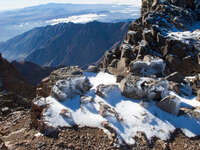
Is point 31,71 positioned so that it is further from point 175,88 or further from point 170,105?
point 170,105

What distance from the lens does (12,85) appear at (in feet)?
82.5

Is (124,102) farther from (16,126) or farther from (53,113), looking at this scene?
(16,126)

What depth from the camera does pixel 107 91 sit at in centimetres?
1053

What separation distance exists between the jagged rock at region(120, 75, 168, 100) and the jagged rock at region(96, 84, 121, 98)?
1.38ft

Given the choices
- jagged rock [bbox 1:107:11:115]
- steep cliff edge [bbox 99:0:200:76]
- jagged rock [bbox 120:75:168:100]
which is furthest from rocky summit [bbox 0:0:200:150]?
steep cliff edge [bbox 99:0:200:76]

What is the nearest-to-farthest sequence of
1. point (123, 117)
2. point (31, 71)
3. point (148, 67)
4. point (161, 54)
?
point (123, 117) < point (148, 67) < point (161, 54) < point (31, 71)

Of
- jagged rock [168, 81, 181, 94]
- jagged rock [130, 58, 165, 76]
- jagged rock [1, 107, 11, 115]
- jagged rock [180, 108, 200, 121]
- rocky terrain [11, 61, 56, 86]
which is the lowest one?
rocky terrain [11, 61, 56, 86]

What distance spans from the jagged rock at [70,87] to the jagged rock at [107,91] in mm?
944

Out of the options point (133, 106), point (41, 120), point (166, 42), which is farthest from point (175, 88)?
point (166, 42)

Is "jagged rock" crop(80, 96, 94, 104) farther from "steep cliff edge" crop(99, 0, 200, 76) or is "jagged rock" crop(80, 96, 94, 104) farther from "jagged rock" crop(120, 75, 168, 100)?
"steep cliff edge" crop(99, 0, 200, 76)

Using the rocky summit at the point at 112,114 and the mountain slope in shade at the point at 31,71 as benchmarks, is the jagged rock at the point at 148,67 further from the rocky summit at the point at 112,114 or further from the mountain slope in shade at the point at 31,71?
the mountain slope in shade at the point at 31,71

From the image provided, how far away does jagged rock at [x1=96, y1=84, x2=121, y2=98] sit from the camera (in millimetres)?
10401

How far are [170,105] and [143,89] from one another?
1.68 meters

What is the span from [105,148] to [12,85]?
853 inches
